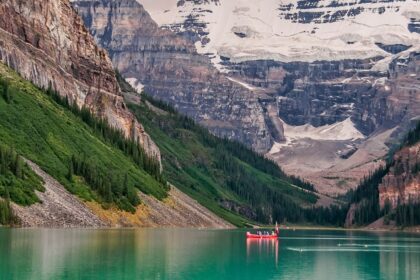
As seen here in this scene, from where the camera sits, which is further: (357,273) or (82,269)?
(357,273)

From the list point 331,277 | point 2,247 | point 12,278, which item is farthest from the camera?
point 2,247

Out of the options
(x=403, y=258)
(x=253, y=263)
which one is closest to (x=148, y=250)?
(x=253, y=263)

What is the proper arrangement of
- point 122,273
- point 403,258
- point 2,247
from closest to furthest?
point 122,273
point 2,247
point 403,258

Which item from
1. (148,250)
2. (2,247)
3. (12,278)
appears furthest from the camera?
(148,250)

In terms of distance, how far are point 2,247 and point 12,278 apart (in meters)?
33.5

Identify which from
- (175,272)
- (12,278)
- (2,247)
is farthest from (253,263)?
(12,278)

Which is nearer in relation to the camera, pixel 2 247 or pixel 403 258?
pixel 2 247

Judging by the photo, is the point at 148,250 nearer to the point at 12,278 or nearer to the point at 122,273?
the point at 122,273

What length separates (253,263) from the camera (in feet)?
534

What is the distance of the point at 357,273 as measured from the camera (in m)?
154

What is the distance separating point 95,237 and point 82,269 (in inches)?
2400

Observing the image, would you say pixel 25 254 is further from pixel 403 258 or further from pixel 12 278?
pixel 403 258

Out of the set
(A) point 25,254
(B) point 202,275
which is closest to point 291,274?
(B) point 202,275

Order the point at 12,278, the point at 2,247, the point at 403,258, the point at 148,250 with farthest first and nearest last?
the point at 403,258
the point at 148,250
the point at 2,247
the point at 12,278
